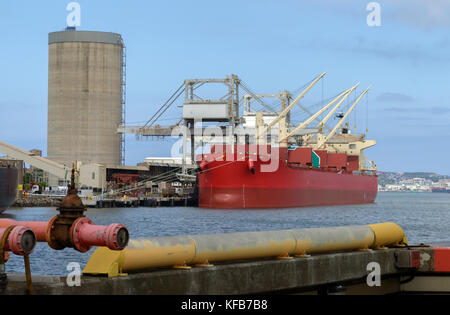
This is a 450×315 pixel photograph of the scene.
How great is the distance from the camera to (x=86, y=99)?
110625mm

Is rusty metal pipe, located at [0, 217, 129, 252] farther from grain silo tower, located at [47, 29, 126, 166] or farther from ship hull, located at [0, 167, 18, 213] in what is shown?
grain silo tower, located at [47, 29, 126, 166]

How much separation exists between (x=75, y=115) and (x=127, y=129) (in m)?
29.3

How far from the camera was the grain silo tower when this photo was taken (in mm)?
110688

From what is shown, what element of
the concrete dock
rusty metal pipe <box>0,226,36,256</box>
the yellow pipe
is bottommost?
the concrete dock

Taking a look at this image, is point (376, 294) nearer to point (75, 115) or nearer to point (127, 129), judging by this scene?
point (127, 129)

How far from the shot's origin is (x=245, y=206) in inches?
2393

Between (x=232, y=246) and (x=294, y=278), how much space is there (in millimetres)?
1002

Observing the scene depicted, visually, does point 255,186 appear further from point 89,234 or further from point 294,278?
point 89,234

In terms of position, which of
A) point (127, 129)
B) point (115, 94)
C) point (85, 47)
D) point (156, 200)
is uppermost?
point (85, 47)

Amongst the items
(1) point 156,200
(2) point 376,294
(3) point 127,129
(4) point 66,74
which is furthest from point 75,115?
(2) point 376,294

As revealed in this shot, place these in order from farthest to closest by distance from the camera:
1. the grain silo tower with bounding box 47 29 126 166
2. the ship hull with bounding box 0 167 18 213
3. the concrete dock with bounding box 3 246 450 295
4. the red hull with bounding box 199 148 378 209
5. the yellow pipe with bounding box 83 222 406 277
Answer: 1. the grain silo tower with bounding box 47 29 126 166
2. the red hull with bounding box 199 148 378 209
3. the ship hull with bounding box 0 167 18 213
4. the yellow pipe with bounding box 83 222 406 277
5. the concrete dock with bounding box 3 246 450 295

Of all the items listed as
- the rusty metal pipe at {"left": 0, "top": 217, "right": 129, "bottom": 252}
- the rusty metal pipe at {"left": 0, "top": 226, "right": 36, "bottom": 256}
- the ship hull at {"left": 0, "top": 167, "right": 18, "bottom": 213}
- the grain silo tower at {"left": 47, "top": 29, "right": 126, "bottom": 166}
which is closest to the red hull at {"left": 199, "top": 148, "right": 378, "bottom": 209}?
the ship hull at {"left": 0, "top": 167, "right": 18, "bottom": 213}

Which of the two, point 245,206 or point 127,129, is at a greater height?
point 127,129

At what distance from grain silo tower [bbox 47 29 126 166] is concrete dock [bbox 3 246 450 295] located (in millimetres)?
101157
